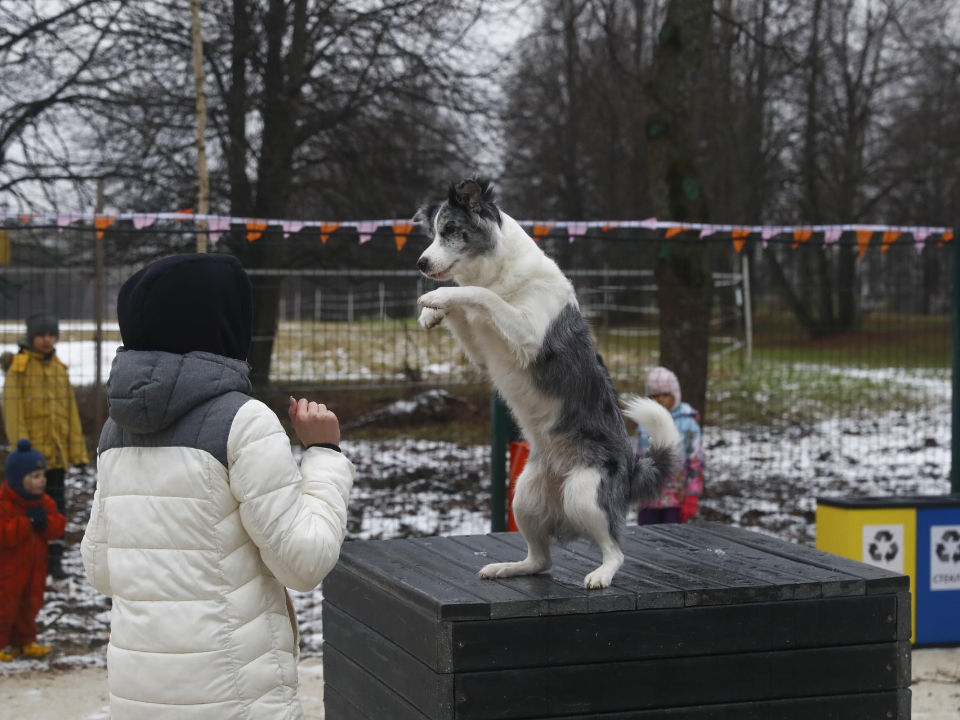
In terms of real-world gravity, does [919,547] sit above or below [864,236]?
below

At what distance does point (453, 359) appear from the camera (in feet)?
32.7

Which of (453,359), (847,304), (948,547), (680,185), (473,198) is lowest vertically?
(948,547)

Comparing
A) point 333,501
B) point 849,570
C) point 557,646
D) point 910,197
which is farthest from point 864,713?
point 910,197

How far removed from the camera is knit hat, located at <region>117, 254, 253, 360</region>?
2.44m

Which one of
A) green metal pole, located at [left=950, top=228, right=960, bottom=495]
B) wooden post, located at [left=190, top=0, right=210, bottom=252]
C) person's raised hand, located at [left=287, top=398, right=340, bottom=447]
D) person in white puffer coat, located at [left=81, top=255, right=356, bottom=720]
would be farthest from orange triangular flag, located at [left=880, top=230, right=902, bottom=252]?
person in white puffer coat, located at [left=81, top=255, right=356, bottom=720]

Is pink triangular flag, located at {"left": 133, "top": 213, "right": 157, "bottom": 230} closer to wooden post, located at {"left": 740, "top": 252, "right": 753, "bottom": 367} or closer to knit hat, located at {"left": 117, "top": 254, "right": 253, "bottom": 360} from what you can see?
knit hat, located at {"left": 117, "top": 254, "right": 253, "bottom": 360}

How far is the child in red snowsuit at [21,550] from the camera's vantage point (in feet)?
19.5

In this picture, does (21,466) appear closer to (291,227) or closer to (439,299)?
(291,227)

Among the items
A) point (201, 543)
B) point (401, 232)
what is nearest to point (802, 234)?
point (401, 232)

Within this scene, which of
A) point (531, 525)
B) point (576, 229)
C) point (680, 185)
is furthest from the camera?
point (680, 185)

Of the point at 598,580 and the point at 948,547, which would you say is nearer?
the point at 598,580

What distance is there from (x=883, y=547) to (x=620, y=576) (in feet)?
10.4

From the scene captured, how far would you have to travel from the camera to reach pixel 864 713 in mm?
3629

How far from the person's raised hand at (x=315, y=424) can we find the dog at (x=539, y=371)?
86cm
